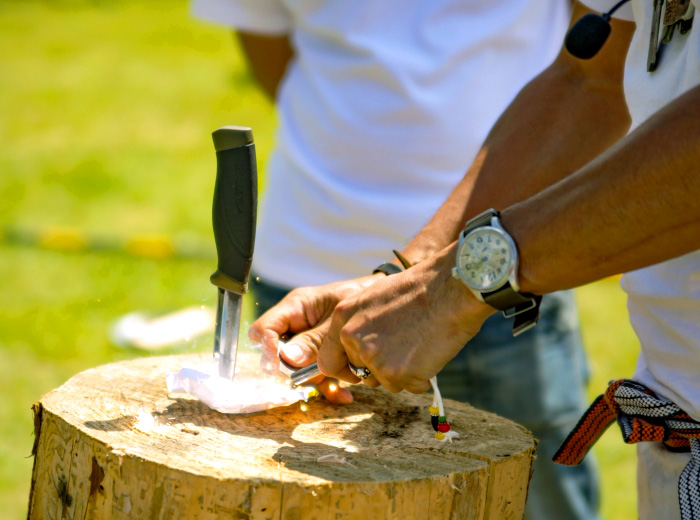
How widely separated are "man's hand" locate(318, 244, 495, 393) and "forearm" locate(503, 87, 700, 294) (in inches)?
4.8

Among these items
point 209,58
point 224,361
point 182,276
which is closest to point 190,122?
point 209,58

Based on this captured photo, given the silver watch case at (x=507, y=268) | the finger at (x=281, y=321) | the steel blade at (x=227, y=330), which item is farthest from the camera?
the finger at (x=281, y=321)

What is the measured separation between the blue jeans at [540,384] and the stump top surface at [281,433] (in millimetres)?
587

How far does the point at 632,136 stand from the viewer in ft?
3.75

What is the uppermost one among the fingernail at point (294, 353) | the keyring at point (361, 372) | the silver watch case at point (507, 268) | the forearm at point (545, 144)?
the forearm at point (545, 144)

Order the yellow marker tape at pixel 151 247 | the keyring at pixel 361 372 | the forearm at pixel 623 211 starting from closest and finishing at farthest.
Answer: the forearm at pixel 623 211, the keyring at pixel 361 372, the yellow marker tape at pixel 151 247

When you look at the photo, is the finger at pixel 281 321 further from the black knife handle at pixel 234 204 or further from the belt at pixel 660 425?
the belt at pixel 660 425

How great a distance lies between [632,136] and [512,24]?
128 cm

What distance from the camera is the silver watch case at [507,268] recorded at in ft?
4.08

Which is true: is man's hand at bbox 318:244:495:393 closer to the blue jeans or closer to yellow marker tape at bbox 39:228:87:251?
the blue jeans

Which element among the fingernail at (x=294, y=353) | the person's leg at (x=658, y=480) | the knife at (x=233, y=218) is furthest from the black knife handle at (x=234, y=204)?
the person's leg at (x=658, y=480)

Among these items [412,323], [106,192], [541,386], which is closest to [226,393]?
[412,323]

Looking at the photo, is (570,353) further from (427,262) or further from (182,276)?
(182,276)

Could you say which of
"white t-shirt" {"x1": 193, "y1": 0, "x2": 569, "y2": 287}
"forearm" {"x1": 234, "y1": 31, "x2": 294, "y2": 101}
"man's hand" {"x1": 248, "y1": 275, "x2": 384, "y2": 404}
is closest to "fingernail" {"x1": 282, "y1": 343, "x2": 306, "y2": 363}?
"man's hand" {"x1": 248, "y1": 275, "x2": 384, "y2": 404}
